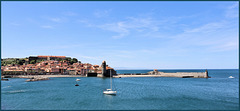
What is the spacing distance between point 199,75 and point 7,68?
17338 cm

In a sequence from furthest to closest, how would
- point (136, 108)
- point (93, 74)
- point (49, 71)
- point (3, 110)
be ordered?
point (49, 71) < point (93, 74) < point (136, 108) < point (3, 110)

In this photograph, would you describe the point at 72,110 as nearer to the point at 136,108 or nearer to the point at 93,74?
the point at 136,108

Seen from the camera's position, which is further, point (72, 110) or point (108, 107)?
point (108, 107)

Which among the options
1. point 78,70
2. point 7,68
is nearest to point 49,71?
point 78,70

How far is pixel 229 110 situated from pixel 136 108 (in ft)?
62.4

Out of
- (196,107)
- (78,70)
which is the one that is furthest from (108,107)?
(78,70)

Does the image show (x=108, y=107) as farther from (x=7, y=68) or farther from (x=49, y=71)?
(x=7, y=68)

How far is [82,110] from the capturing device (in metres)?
35.1

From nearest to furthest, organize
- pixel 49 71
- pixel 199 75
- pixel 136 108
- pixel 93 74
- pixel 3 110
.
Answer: pixel 3 110, pixel 136 108, pixel 199 75, pixel 93 74, pixel 49 71

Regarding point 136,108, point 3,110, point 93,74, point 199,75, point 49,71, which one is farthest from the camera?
point 49,71

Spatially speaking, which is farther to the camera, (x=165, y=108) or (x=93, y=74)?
(x=93, y=74)

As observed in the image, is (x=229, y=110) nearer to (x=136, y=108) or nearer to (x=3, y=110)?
(x=136, y=108)

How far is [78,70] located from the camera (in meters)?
167

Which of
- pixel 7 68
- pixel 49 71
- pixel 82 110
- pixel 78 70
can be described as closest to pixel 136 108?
pixel 82 110
